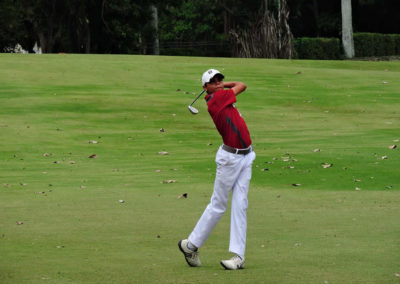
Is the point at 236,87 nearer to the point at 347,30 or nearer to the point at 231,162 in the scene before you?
the point at 231,162

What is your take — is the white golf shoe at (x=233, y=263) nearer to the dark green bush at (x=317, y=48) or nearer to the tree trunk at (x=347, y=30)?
the dark green bush at (x=317, y=48)

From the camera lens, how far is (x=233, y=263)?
8.89 meters

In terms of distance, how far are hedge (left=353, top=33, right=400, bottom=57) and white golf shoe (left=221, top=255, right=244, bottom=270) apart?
58.2 m

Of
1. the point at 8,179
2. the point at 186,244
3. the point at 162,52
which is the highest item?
the point at 186,244

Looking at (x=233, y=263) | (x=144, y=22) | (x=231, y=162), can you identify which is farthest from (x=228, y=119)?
(x=144, y=22)

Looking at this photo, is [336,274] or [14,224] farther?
[14,224]

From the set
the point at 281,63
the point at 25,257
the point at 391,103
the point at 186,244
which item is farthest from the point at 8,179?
the point at 281,63

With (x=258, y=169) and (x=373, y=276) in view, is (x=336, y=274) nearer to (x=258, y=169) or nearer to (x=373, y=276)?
(x=373, y=276)

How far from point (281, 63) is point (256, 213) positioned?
93.3 ft

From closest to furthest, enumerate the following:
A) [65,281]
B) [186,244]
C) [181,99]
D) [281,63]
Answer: [65,281], [186,244], [181,99], [281,63]

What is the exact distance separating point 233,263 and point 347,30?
55.0 meters

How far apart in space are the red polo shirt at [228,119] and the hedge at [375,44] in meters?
57.9

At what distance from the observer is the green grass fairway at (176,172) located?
9.42 meters

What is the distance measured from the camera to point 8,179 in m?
17.2
